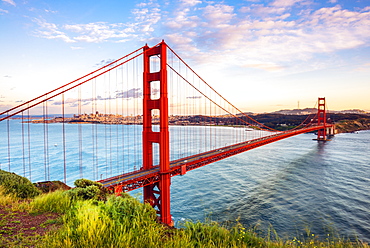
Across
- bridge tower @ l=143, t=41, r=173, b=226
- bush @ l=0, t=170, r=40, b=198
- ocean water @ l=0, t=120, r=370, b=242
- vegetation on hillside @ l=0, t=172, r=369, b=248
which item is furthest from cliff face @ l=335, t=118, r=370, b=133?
bush @ l=0, t=170, r=40, b=198

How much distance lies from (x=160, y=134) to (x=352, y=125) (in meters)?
132

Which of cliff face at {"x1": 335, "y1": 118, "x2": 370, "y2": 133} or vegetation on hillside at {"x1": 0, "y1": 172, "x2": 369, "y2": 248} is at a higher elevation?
vegetation on hillside at {"x1": 0, "y1": 172, "x2": 369, "y2": 248}

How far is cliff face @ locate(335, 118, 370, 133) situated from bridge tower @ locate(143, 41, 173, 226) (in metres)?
111

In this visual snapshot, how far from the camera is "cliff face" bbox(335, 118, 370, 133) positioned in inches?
4144

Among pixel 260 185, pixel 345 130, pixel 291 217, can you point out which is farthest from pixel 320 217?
pixel 345 130

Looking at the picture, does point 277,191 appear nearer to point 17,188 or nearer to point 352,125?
point 17,188

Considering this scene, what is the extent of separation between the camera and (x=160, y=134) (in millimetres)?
18766

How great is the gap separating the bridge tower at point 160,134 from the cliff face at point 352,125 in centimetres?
11139

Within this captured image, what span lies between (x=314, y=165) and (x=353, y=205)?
1906 cm

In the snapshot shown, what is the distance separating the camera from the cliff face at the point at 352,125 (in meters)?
105

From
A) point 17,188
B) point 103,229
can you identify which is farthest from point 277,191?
point 103,229

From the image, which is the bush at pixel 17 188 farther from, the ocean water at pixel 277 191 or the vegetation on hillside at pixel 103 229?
the ocean water at pixel 277 191

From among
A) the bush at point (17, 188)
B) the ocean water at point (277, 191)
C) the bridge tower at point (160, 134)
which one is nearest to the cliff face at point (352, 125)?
the ocean water at point (277, 191)

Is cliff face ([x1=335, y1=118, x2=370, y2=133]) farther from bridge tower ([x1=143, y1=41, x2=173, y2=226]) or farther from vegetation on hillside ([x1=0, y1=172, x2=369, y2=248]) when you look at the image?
vegetation on hillside ([x1=0, y1=172, x2=369, y2=248])
